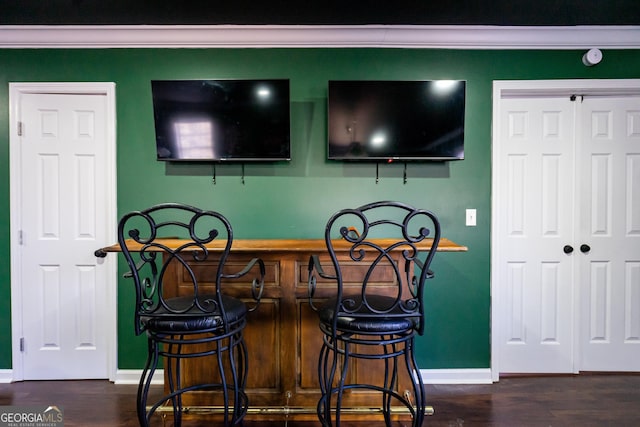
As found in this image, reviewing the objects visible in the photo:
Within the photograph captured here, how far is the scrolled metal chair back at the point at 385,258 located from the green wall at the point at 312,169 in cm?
27

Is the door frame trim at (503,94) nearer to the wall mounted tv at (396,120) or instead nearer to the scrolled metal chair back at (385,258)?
the wall mounted tv at (396,120)

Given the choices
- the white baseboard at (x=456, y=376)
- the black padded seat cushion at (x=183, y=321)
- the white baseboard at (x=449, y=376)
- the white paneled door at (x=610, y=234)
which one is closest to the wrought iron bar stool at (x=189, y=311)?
the black padded seat cushion at (x=183, y=321)

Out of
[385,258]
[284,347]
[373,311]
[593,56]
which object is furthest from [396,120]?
[284,347]

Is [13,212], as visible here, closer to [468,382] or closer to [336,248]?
[336,248]

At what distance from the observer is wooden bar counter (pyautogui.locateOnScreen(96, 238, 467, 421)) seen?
6.14 feet

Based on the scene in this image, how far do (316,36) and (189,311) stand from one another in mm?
2023

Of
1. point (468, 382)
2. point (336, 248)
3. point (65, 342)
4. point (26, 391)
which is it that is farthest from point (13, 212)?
point (468, 382)

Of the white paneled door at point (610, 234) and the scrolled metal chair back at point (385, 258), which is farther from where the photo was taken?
the white paneled door at point (610, 234)

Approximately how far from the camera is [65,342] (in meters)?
2.40

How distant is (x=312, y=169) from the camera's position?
240 cm

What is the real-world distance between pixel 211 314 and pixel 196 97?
1.51m

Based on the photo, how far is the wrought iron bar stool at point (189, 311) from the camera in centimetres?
141

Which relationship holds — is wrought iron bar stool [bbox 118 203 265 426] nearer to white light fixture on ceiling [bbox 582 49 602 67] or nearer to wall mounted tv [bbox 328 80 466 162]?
wall mounted tv [bbox 328 80 466 162]

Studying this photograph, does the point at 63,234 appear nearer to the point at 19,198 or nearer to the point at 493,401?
the point at 19,198
